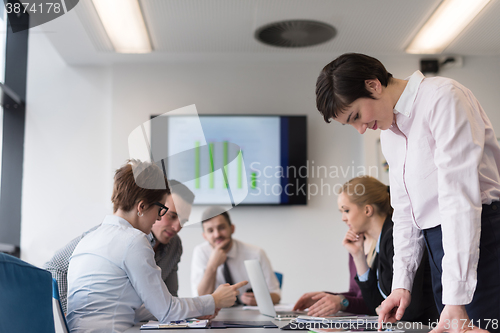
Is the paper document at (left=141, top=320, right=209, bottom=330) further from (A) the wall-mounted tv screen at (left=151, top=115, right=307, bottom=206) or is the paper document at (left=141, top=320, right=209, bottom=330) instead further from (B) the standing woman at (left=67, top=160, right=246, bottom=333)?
(A) the wall-mounted tv screen at (left=151, top=115, right=307, bottom=206)

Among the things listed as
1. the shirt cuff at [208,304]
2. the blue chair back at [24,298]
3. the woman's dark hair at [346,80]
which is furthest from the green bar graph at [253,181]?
the blue chair back at [24,298]

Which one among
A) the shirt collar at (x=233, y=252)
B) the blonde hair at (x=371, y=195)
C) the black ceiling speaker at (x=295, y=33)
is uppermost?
the black ceiling speaker at (x=295, y=33)

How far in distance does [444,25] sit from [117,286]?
10.0 feet

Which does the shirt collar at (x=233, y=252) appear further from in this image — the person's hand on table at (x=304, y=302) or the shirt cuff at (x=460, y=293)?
the shirt cuff at (x=460, y=293)

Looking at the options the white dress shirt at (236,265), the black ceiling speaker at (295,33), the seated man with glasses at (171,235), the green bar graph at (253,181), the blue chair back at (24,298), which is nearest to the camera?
the blue chair back at (24,298)

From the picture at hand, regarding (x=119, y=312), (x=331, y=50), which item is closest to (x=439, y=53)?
(x=331, y=50)

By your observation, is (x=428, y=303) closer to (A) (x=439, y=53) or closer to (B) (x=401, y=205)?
(B) (x=401, y=205)

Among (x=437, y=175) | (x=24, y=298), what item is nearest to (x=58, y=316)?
(x=24, y=298)

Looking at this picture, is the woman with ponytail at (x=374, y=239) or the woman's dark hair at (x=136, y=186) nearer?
the woman with ponytail at (x=374, y=239)

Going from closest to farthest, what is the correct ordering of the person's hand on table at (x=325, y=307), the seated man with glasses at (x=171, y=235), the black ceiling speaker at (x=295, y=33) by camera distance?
the person's hand on table at (x=325, y=307) → the seated man with glasses at (x=171, y=235) → the black ceiling speaker at (x=295, y=33)

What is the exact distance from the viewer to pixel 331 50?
3.77 m

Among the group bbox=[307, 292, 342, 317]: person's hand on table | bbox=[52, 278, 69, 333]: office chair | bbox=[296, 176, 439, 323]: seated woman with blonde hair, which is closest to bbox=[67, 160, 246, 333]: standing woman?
bbox=[52, 278, 69, 333]: office chair

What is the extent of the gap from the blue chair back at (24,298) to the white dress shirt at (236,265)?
76.2 inches

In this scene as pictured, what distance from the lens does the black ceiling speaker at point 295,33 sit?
131 inches
